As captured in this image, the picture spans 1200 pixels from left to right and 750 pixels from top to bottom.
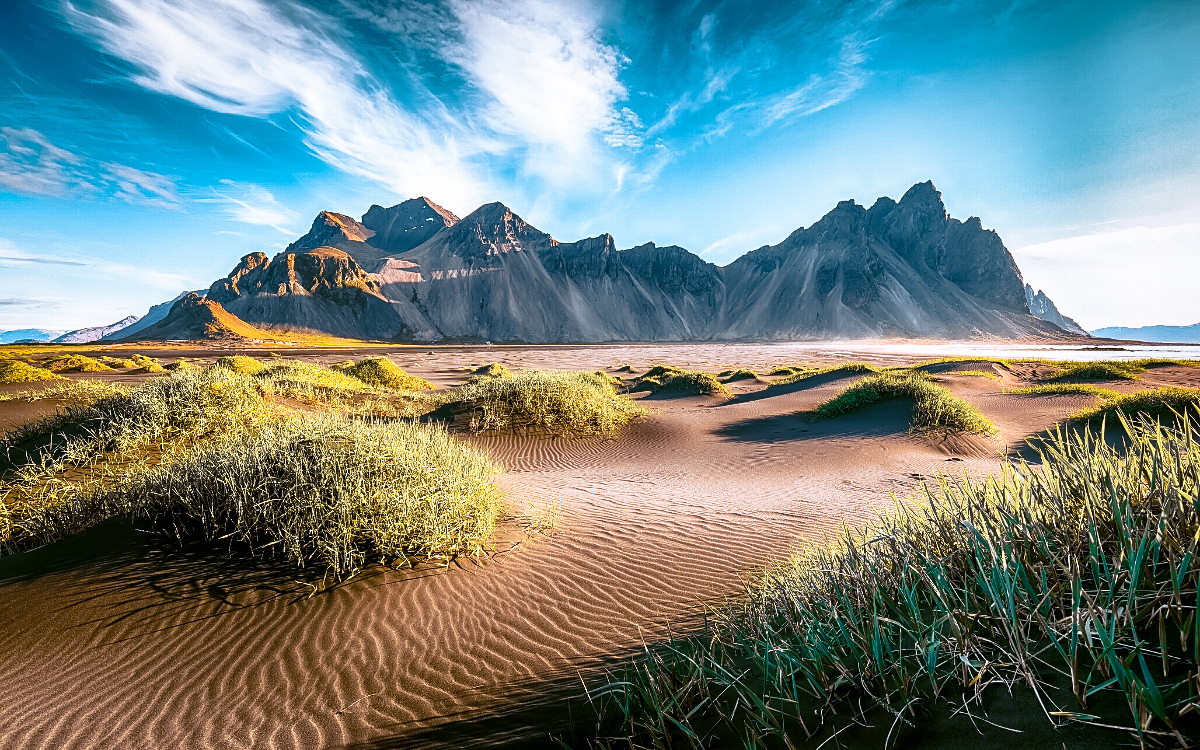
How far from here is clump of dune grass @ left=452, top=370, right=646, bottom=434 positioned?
37.9 ft

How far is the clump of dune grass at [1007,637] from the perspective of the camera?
130 centimetres

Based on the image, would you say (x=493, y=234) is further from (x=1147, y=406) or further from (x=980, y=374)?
(x=1147, y=406)

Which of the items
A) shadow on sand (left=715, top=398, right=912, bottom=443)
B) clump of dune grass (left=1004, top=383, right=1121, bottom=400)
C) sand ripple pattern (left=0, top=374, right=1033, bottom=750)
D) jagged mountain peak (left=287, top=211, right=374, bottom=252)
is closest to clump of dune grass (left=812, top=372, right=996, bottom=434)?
shadow on sand (left=715, top=398, right=912, bottom=443)

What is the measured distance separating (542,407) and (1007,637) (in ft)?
34.6

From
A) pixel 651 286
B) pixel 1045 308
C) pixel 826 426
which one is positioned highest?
pixel 651 286

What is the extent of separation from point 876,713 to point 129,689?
12.5ft

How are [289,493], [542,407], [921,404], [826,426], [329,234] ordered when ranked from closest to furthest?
[289,493] → [542,407] → [921,404] → [826,426] → [329,234]

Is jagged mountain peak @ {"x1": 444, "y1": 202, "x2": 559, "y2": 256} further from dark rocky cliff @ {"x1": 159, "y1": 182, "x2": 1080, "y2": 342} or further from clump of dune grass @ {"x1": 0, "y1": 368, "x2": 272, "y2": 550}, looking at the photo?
clump of dune grass @ {"x1": 0, "y1": 368, "x2": 272, "y2": 550}

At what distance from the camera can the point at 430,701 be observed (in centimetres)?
269

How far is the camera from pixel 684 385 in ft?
67.4

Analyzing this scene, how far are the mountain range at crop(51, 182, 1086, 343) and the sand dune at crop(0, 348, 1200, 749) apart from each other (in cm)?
11183

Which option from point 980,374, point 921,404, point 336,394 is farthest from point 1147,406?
point 336,394

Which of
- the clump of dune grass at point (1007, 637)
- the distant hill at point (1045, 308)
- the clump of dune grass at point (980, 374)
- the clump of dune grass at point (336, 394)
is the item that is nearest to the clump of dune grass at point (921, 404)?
the clump of dune grass at point (980, 374)

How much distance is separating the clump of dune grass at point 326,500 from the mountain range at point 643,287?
111 metres
